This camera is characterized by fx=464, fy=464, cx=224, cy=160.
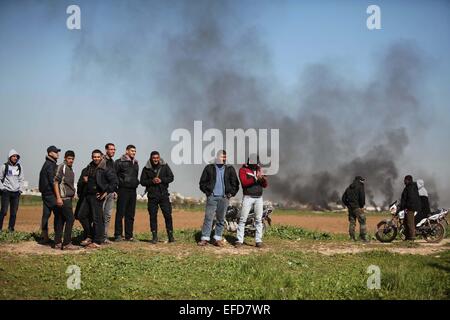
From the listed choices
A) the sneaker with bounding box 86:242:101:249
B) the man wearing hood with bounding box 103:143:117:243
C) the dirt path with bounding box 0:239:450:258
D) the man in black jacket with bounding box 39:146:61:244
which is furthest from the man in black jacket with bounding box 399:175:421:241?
the man in black jacket with bounding box 39:146:61:244

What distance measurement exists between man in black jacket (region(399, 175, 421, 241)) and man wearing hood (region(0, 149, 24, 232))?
12.0 m

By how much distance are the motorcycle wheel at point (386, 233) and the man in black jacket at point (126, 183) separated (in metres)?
7.97

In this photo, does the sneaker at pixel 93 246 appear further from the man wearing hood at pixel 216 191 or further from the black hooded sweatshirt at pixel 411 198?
the black hooded sweatshirt at pixel 411 198

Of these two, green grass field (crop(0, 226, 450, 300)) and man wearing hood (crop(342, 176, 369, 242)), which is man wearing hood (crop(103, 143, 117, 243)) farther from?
man wearing hood (crop(342, 176, 369, 242))

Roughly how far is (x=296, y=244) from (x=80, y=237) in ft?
19.4

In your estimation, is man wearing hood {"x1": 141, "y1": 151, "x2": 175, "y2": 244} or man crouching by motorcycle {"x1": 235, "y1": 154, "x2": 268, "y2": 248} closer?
man crouching by motorcycle {"x1": 235, "y1": 154, "x2": 268, "y2": 248}

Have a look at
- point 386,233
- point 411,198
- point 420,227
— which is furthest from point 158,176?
point 420,227

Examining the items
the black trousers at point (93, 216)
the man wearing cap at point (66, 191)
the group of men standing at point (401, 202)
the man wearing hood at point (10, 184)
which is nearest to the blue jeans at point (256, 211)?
the black trousers at point (93, 216)

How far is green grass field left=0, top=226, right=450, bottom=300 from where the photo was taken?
25.6 ft

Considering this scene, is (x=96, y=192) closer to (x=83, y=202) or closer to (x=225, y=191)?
(x=83, y=202)
